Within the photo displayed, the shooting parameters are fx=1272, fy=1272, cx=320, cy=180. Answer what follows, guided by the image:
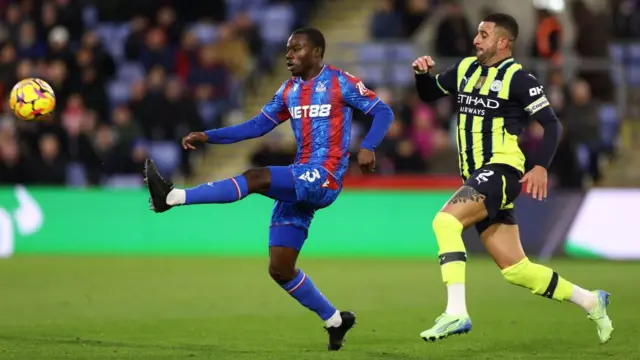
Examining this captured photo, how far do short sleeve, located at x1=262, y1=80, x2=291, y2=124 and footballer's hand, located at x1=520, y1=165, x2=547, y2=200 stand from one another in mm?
1771

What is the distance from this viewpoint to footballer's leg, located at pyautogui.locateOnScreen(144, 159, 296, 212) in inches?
299

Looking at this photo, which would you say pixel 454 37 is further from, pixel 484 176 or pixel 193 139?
pixel 193 139

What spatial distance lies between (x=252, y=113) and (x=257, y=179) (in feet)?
45.4

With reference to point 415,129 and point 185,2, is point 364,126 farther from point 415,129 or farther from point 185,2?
point 185,2

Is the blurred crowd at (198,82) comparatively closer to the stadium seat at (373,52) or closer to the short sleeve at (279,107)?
the stadium seat at (373,52)

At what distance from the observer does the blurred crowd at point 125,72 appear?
768 inches

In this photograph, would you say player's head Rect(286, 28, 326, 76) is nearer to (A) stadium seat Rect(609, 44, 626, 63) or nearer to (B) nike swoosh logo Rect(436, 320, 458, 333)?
(B) nike swoosh logo Rect(436, 320, 458, 333)

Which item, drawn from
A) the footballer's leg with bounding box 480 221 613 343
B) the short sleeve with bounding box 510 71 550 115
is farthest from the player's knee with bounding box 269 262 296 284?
the short sleeve with bounding box 510 71 550 115

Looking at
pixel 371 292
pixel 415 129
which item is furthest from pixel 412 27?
pixel 371 292

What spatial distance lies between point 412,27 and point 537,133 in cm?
352

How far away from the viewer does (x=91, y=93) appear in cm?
2056

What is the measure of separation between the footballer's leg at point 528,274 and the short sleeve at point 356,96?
1.14 metres

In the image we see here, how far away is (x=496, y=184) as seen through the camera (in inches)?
320

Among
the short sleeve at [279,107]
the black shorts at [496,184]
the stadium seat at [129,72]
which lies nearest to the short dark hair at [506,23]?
the black shorts at [496,184]
